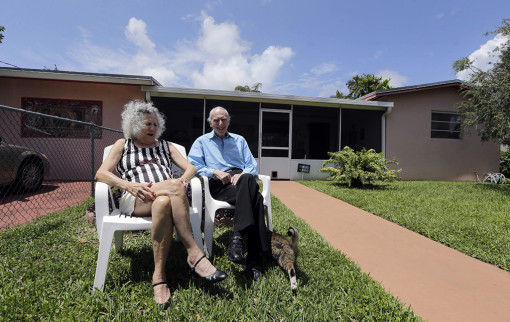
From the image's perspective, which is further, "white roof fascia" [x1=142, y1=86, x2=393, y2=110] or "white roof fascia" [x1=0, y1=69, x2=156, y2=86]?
"white roof fascia" [x1=142, y1=86, x2=393, y2=110]

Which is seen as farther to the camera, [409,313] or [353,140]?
[353,140]

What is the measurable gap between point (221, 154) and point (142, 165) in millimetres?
865

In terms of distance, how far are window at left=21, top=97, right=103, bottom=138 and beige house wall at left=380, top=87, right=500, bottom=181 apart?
9340mm

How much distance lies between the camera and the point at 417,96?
8719 millimetres

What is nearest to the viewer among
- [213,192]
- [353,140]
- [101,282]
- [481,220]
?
[101,282]

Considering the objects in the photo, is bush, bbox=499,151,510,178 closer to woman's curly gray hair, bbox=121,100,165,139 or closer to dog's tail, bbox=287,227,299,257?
dog's tail, bbox=287,227,299,257

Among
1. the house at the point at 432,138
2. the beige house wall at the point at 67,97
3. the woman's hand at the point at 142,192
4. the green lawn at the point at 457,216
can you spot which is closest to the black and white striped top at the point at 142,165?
the woman's hand at the point at 142,192

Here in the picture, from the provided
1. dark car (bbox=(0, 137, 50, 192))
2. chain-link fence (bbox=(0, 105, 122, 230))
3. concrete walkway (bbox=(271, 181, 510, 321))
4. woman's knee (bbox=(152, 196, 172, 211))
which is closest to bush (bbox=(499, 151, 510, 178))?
concrete walkway (bbox=(271, 181, 510, 321))

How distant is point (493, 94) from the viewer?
6781 mm

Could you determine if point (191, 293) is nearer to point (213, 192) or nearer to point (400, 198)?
point (213, 192)

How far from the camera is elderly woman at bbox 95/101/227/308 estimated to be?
160cm

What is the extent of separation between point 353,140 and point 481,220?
5.35 meters

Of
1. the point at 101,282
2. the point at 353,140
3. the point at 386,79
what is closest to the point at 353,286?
the point at 101,282

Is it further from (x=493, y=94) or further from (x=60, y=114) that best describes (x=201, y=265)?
(x=493, y=94)
